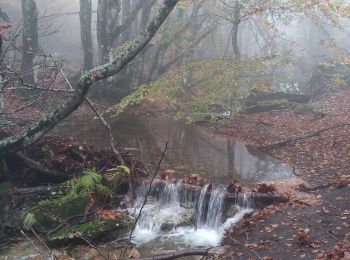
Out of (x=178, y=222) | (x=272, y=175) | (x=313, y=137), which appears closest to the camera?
(x=178, y=222)

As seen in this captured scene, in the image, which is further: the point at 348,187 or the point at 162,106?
the point at 162,106

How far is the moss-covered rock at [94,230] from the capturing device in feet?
23.7

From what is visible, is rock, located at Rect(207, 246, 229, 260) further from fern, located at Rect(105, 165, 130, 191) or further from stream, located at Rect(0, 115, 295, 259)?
fern, located at Rect(105, 165, 130, 191)

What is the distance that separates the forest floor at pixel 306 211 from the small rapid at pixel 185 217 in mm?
439

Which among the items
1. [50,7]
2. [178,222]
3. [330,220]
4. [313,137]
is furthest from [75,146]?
[50,7]

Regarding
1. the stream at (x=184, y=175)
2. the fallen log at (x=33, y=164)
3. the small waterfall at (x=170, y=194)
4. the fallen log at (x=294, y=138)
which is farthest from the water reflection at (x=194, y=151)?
the fallen log at (x=33, y=164)

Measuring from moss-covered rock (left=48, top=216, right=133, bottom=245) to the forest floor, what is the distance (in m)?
2.10

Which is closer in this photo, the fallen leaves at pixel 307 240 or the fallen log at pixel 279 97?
the fallen leaves at pixel 307 240

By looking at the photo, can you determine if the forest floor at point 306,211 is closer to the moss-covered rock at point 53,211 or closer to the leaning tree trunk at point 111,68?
the moss-covered rock at point 53,211

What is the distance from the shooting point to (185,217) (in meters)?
8.53

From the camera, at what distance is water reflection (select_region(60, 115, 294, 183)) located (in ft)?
35.2

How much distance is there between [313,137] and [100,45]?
11.6 meters

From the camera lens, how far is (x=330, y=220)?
7.23 meters

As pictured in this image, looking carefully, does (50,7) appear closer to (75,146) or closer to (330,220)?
(75,146)
